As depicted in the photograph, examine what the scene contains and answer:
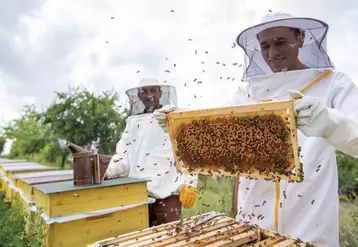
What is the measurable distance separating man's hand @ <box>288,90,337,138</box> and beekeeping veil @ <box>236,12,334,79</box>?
609 mm

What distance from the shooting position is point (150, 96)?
462cm

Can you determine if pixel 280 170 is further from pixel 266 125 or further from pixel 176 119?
pixel 176 119

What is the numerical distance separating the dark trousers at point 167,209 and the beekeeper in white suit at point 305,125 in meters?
1.76

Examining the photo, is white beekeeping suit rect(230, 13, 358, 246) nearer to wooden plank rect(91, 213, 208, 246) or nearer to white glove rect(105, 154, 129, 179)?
wooden plank rect(91, 213, 208, 246)

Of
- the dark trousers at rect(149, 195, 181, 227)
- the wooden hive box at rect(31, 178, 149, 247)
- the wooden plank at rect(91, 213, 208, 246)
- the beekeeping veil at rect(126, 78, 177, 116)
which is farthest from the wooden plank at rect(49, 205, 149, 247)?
the beekeeping veil at rect(126, 78, 177, 116)

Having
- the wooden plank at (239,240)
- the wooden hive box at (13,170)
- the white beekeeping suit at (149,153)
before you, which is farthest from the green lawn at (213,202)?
the wooden hive box at (13,170)

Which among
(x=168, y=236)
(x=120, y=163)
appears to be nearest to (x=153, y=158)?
(x=120, y=163)

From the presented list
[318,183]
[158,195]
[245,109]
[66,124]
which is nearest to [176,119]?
[245,109]

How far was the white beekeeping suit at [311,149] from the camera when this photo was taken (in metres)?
1.85

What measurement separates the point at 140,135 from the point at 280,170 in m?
2.87

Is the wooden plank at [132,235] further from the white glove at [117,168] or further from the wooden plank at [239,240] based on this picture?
the white glove at [117,168]

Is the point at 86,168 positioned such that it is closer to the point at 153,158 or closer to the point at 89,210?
the point at 89,210

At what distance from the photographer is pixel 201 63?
310cm

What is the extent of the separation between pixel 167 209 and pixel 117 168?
926 millimetres
